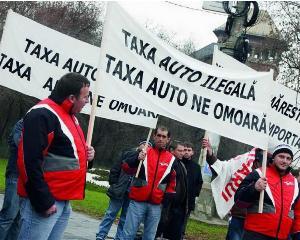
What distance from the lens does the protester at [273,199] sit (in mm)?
6207

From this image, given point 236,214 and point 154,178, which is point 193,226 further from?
point 154,178

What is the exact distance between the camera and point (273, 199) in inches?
247

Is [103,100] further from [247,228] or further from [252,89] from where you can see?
[247,228]

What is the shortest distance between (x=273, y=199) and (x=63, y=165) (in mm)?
2611

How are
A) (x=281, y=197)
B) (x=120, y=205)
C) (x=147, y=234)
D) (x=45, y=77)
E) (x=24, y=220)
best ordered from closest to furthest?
1. (x=24, y=220)
2. (x=281, y=197)
3. (x=45, y=77)
4. (x=147, y=234)
5. (x=120, y=205)

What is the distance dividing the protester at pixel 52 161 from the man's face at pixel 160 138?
10.0ft

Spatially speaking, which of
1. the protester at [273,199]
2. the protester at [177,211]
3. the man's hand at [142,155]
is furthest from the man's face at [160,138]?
the protester at [273,199]

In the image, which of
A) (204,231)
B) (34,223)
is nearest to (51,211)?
(34,223)

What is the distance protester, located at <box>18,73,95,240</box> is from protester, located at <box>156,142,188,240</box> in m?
4.27

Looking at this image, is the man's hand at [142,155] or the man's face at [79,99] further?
the man's hand at [142,155]

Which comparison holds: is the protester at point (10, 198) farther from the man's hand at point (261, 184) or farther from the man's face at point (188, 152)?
the man's face at point (188, 152)

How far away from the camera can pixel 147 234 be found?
7.93 meters

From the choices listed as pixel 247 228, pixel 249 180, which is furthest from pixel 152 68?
pixel 247 228

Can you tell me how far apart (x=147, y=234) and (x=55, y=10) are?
116 ft
